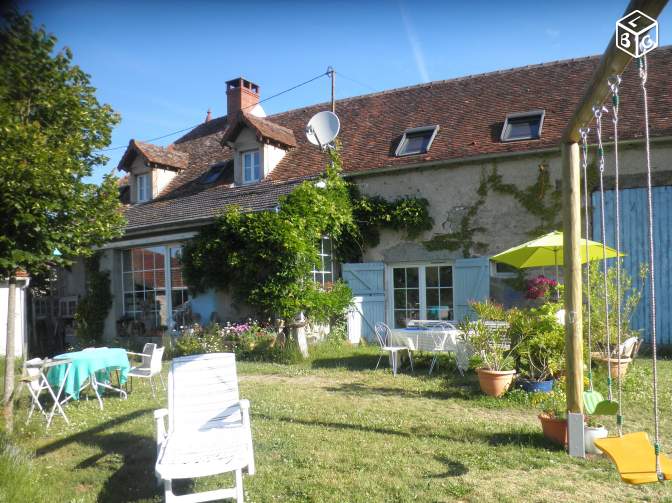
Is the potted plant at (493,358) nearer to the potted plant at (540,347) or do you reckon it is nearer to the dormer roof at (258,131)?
the potted plant at (540,347)

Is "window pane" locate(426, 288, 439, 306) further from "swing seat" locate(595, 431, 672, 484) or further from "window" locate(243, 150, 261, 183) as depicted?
"swing seat" locate(595, 431, 672, 484)

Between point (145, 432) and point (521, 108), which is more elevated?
point (521, 108)

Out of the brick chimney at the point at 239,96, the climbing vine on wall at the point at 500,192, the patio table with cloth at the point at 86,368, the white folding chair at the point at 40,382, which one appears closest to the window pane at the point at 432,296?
the climbing vine on wall at the point at 500,192

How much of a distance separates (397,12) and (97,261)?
12.4m

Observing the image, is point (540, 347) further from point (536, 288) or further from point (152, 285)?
point (152, 285)

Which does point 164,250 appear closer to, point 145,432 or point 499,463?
point 145,432

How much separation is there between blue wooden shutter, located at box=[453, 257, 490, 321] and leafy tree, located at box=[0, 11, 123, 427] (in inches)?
293

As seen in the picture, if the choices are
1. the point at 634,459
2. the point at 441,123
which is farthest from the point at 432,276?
the point at 634,459

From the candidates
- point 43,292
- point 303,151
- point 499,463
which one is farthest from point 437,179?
point 43,292

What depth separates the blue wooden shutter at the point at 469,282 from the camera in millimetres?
10961

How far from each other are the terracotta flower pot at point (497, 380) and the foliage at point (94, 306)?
33.9ft

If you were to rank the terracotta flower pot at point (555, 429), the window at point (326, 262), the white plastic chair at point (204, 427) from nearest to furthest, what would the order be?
the white plastic chair at point (204, 427) < the terracotta flower pot at point (555, 429) < the window at point (326, 262)

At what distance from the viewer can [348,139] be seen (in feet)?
46.3

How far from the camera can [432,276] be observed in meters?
12.0
